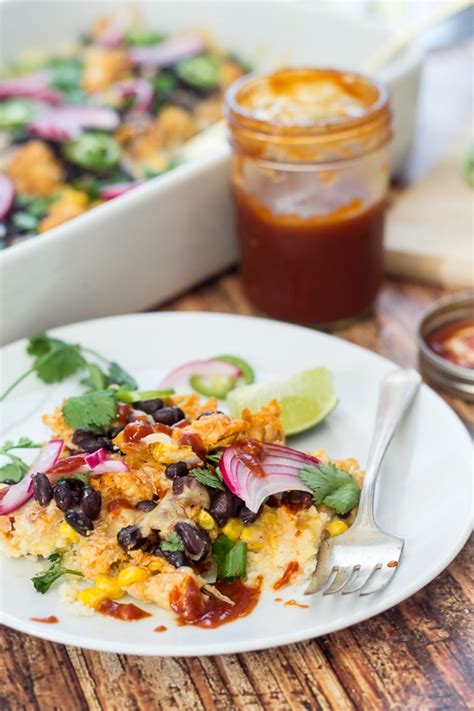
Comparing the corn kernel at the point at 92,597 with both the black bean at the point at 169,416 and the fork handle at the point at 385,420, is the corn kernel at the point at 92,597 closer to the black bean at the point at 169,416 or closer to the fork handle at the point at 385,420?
the black bean at the point at 169,416

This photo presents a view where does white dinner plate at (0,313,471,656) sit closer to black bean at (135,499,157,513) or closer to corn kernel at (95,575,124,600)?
corn kernel at (95,575,124,600)

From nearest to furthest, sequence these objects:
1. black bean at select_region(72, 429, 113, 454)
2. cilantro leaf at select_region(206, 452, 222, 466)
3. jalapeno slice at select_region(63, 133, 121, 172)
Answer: cilantro leaf at select_region(206, 452, 222, 466), black bean at select_region(72, 429, 113, 454), jalapeno slice at select_region(63, 133, 121, 172)

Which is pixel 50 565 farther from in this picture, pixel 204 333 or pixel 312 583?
pixel 204 333

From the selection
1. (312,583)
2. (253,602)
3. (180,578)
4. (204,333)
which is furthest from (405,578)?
(204,333)

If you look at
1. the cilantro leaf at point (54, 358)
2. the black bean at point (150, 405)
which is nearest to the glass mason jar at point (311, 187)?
the cilantro leaf at point (54, 358)

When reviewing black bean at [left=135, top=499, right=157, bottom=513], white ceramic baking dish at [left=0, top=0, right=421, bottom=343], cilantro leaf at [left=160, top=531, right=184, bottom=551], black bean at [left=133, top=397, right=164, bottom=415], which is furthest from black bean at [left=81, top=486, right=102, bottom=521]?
white ceramic baking dish at [left=0, top=0, right=421, bottom=343]

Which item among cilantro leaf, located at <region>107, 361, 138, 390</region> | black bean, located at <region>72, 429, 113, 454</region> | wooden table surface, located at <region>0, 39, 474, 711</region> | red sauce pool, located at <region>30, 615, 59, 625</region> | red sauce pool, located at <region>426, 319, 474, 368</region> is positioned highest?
black bean, located at <region>72, 429, 113, 454</region>
